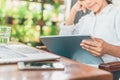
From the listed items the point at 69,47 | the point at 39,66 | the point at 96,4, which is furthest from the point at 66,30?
the point at 39,66

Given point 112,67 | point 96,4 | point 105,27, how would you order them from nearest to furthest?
point 112,67, point 105,27, point 96,4

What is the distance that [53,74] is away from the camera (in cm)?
72

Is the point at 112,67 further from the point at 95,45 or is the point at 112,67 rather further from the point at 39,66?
the point at 39,66

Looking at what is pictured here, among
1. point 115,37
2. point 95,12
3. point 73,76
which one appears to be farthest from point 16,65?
point 95,12

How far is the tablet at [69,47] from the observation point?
1275 mm

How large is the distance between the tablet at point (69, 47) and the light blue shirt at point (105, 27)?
15 cm

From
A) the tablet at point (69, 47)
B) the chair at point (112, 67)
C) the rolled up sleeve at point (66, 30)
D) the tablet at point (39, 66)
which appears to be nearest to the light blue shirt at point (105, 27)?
the rolled up sleeve at point (66, 30)

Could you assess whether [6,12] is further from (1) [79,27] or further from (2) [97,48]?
(2) [97,48]

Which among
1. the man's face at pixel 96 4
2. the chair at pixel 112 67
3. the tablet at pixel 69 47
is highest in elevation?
the man's face at pixel 96 4

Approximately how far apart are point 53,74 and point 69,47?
0.63 m

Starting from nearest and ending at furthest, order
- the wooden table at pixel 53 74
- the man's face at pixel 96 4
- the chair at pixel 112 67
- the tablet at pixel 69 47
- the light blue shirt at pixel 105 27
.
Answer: the wooden table at pixel 53 74 → the chair at pixel 112 67 → the tablet at pixel 69 47 → the light blue shirt at pixel 105 27 → the man's face at pixel 96 4

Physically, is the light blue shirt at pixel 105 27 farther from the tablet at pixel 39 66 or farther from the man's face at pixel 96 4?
the tablet at pixel 39 66

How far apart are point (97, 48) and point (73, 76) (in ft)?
1.80

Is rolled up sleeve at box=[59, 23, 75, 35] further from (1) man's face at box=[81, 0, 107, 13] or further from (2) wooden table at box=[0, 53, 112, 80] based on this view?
(2) wooden table at box=[0, 53, 112, 80]
